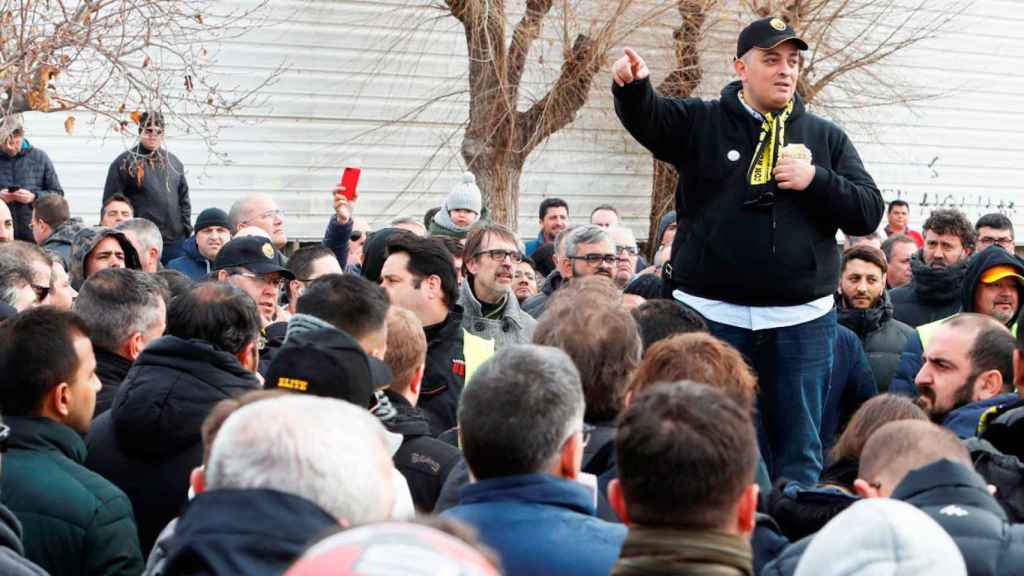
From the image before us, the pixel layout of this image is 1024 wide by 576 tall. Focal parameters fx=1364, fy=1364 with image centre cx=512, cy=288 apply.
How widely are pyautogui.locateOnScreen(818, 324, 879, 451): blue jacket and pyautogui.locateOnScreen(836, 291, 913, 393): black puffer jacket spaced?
0.54 m

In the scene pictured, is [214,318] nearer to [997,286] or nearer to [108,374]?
[108,374]

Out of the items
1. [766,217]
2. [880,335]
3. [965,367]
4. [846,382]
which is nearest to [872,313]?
[880,335]

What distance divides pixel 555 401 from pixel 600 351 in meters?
0.85

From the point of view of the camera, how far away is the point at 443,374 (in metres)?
5.98

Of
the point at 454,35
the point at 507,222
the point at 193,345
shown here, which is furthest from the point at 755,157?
the point at 454,35

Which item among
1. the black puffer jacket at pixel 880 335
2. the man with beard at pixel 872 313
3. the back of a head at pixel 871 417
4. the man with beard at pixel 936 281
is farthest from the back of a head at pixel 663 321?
the man with beard at pixel 936 281

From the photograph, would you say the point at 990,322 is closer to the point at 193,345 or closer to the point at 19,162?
the point at 193,345

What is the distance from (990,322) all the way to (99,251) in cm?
459

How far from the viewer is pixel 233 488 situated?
2426mm

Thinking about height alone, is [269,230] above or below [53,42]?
below

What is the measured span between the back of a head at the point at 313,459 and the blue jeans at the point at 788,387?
123 inches

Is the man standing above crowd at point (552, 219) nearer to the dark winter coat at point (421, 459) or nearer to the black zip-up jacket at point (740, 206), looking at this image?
the black zip-up jacket at point (740, 206)

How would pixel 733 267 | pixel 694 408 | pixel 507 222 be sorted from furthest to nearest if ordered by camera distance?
pixel 507 222 < pixel 733 267 < pixel 694 408

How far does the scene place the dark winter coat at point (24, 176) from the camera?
11008 mm
